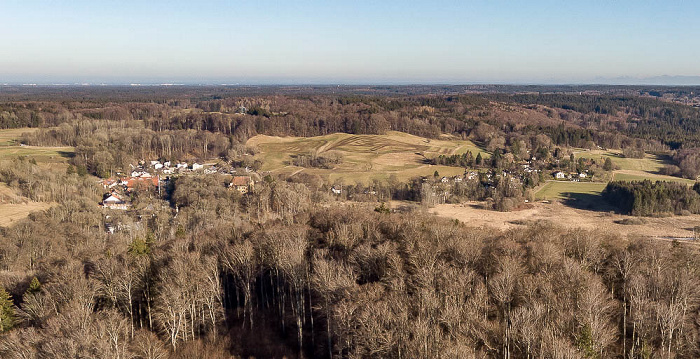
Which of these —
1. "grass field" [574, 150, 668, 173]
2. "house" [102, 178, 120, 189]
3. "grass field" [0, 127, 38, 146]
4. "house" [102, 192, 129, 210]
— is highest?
"grass field" [0, 127, 38, 146]

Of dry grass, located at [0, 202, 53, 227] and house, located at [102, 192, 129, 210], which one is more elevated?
dry grass, located at [0, 202, 53, 227]

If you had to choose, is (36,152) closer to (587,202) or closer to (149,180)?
(149,180)

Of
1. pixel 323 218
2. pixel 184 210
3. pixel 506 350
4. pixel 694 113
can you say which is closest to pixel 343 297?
pixel 506 350

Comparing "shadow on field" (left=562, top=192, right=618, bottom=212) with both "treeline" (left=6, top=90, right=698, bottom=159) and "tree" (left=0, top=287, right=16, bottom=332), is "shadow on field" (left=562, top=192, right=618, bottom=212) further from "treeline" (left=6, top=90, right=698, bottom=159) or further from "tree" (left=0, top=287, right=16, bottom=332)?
"tree" (left=0, top=287, right=16, bottom=332)

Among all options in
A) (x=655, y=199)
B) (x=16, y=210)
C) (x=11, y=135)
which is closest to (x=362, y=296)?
(x=16, y=210)

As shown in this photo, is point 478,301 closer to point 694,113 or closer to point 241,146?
point 241,146

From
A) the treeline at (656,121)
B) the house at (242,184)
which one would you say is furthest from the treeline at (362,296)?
the treeline at (656,121)

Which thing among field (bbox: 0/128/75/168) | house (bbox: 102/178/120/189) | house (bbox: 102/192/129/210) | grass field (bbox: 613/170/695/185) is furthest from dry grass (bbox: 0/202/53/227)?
grass field (bbox: 613/170/695/185)

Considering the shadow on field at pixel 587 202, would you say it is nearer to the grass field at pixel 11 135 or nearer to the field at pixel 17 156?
the field at pixel 17 156
